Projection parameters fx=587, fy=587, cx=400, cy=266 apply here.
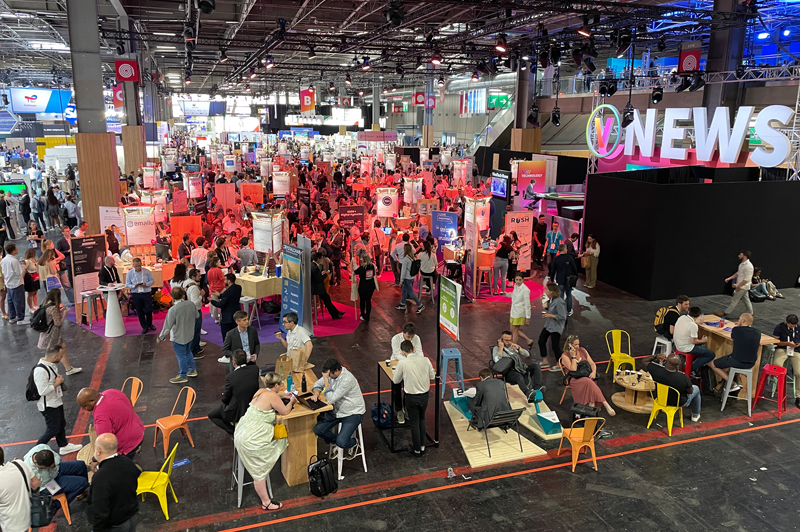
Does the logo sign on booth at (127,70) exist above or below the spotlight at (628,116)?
above

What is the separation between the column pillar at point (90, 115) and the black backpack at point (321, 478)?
10.8m

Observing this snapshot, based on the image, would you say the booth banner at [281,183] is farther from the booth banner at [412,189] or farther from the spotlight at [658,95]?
the spotlight at [658,95]

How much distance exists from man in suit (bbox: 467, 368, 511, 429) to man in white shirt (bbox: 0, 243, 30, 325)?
812 centimetres

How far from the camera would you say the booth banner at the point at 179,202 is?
604 inches

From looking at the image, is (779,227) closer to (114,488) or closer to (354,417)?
(354,417)

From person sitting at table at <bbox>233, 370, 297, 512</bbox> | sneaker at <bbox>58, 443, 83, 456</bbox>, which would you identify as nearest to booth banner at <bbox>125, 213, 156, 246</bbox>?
sneaker at <bbox>58, 443, 83, 456</bbox>

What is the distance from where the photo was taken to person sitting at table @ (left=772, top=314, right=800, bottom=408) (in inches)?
301

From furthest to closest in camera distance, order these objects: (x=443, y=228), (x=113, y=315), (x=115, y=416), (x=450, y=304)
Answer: (x=443, y=228), (x=113, y=315), (x=450, y=304), (x=115, y=416)

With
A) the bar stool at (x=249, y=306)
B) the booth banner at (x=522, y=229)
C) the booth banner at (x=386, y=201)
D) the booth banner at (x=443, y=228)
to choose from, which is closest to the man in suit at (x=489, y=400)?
the bar stool at (x=249, y=306)

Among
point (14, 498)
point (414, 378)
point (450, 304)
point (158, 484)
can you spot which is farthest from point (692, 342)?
point (14, 498)

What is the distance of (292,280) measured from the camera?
9.18 metres

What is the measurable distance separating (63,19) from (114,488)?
74.9ft

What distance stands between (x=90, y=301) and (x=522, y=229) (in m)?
8.74

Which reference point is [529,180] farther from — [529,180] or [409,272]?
[409,272]
